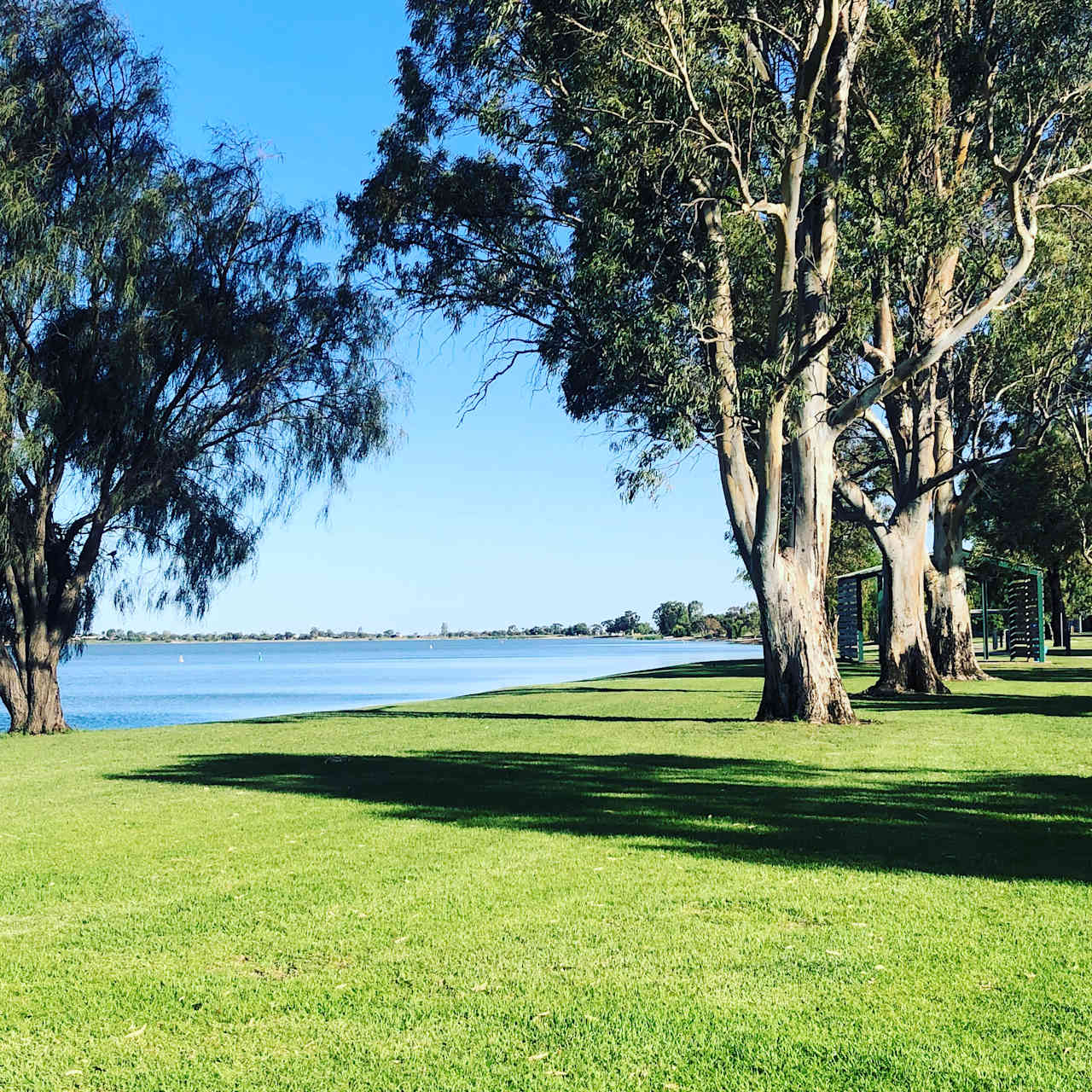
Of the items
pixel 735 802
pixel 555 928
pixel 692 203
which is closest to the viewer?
pixel 555 928

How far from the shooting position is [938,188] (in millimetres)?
22109

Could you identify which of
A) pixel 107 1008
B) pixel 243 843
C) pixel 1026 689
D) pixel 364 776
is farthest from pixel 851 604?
pixel 107 1008

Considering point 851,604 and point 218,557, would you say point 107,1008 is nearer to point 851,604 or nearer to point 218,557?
point 218,557

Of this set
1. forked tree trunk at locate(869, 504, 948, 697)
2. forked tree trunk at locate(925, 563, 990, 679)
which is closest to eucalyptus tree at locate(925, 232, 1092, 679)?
forked tree trunk at locate(925, 563, 990, 679)

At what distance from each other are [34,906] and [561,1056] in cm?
368

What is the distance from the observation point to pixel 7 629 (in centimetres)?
2048

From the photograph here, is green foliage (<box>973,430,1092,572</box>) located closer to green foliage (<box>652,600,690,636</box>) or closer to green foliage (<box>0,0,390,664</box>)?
green foliage (<box>0,0,390,664</box>)

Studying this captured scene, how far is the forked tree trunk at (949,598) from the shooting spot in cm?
2983

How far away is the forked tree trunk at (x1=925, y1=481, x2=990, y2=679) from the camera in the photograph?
29.8m

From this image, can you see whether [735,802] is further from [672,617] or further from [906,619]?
[672,617]

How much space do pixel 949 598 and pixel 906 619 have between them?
16.6 feet

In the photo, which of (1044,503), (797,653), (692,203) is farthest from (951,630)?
(692,203)

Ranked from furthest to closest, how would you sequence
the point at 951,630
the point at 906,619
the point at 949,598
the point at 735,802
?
the point at 951,630
the point at 949,598
the point at 906,619
the point at 735,802

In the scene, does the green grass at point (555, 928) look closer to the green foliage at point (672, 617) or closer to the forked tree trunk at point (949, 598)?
the forked tree trunk at point (949, 598)
